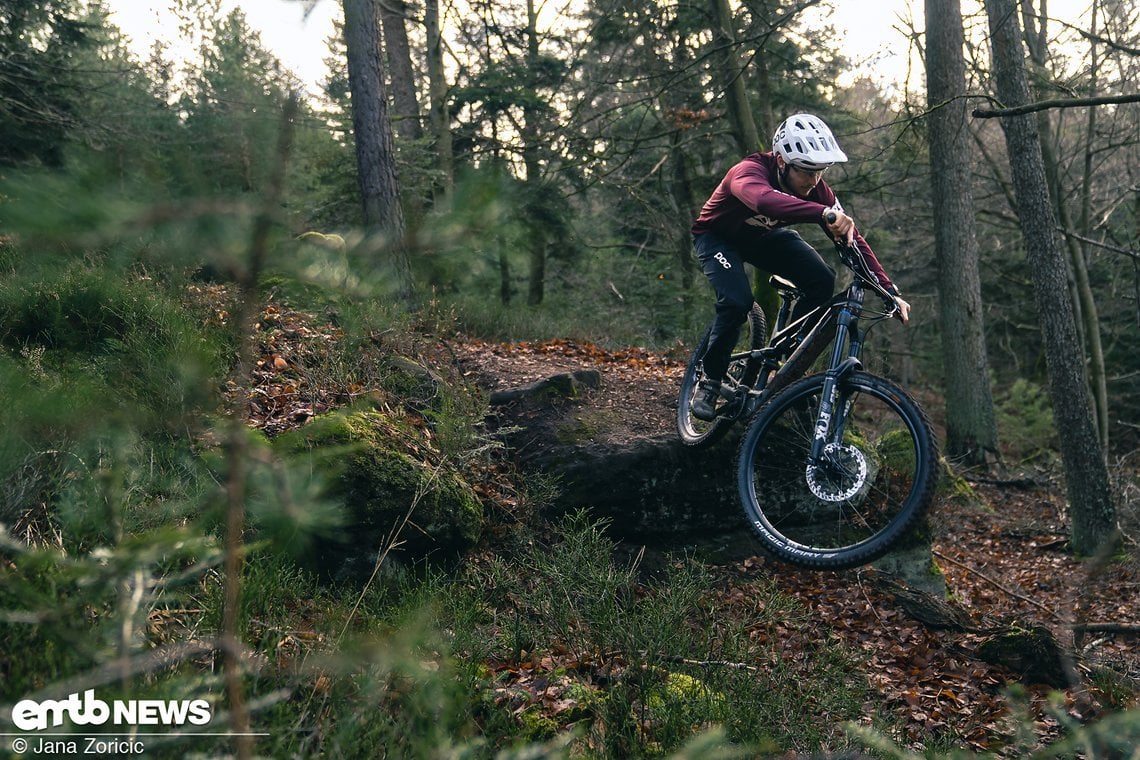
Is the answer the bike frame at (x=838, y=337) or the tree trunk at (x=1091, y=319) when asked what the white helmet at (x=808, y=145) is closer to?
the bike frame at (x=838, y=337)

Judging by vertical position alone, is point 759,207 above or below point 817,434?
above

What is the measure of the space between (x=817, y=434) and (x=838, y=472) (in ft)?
0.85

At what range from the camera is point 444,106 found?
15359 mm

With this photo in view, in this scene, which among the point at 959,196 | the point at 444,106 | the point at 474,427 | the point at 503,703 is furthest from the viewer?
the point at 444,106

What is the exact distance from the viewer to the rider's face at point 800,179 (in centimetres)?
523

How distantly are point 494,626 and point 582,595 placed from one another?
20.6 inches

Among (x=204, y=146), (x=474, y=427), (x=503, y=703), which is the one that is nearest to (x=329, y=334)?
(x=474, y=427)

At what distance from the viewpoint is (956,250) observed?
11656 millimetres

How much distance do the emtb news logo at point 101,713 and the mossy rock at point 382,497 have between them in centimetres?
210

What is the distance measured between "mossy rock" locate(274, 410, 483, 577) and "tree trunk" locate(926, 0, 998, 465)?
8.96 m

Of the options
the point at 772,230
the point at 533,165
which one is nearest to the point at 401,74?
the point at 533,165

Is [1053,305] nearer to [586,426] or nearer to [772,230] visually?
[772,230]

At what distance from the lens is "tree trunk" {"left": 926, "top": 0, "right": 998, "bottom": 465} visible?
35.6 ft

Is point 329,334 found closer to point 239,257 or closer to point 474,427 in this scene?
point 474,427
